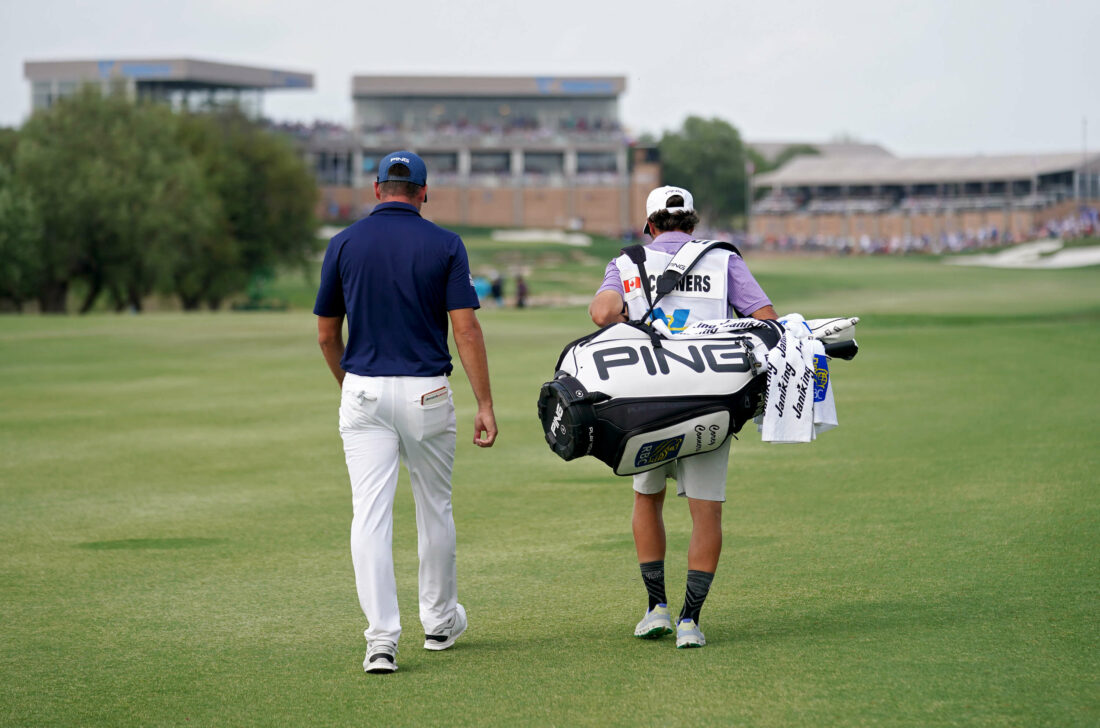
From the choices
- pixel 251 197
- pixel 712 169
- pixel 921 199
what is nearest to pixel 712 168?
pixel 712 169

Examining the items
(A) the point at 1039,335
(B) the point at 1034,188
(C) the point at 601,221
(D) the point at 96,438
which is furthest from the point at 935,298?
(C) the point at 601,221

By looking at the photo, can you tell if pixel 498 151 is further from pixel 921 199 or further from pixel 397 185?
pixel 397 185

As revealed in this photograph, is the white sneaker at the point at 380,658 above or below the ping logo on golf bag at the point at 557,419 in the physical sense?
below

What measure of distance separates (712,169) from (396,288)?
156m

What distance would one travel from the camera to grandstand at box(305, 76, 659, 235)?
428ft

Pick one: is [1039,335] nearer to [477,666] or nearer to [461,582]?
[461,582]

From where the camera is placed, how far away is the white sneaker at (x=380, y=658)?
19.7ft

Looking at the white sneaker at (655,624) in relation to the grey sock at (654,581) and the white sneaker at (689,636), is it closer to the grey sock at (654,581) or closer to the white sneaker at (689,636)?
the grey sock at (654,581)

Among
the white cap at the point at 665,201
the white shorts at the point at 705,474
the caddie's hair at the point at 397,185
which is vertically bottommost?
the white shorts at the point at 705,474

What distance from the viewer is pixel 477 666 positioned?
6.15 m

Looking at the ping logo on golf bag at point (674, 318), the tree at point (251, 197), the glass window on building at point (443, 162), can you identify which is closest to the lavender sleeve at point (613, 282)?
the ping logo on golf bag at point (674, 318)

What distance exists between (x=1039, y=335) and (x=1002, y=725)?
78.2 ft

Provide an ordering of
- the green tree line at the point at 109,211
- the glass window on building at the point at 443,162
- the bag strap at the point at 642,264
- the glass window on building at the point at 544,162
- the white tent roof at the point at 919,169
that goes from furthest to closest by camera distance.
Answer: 1. the glass window on building at the point at 544,162
2. the glass window on building at the point at 443,162
3. the white tent roof at the point at 919,169
4. the green tree line at the point at 109,211
5. the bag strap at the point at 642,264

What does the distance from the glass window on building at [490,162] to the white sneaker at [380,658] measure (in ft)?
421
